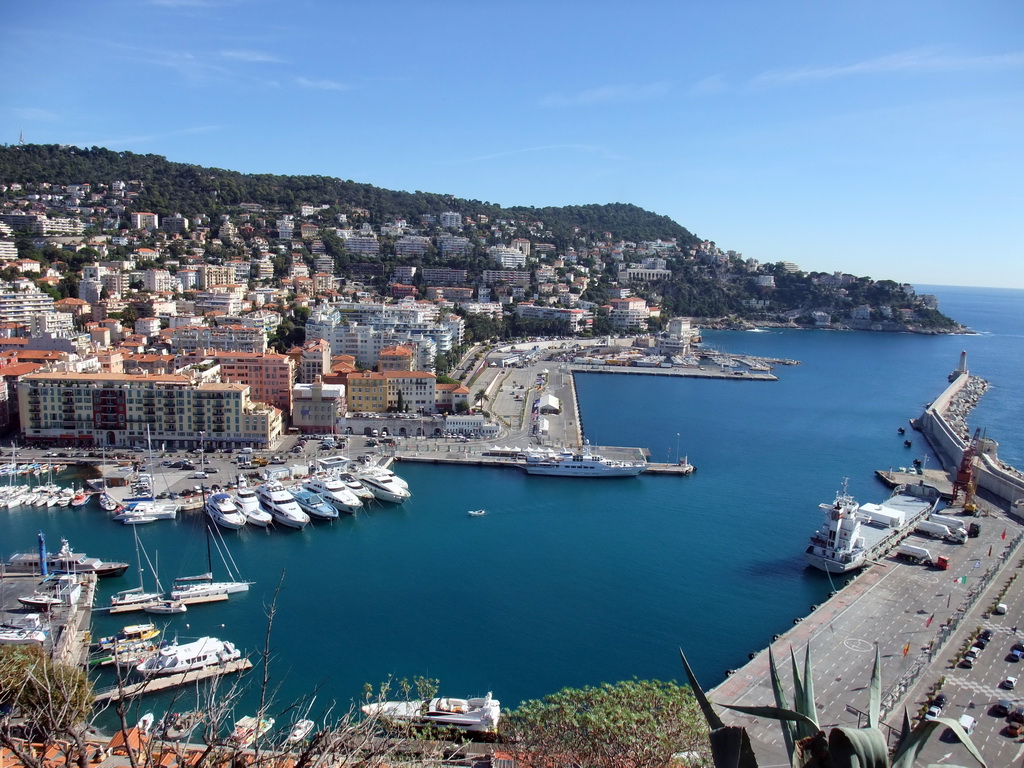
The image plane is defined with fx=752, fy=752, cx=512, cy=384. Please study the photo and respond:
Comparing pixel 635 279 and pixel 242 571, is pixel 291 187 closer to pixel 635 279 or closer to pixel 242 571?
pixel 635 279

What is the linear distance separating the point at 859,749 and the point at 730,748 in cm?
28

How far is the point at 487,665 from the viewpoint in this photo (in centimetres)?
739

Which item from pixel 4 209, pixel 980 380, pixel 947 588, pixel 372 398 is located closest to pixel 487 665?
pixel 947 588

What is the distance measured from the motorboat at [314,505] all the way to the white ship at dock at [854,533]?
692cm

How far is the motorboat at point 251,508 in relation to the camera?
438 inches

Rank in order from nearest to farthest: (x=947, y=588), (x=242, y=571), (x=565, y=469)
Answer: (x=947, y=588) → (x=242, y=571) → (x=565, y=469)

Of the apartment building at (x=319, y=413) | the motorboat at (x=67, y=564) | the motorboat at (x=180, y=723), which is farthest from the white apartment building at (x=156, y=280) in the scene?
the motorboat at (x=180, y=723)

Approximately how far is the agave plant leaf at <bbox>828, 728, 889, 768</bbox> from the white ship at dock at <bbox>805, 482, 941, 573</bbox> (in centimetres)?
906

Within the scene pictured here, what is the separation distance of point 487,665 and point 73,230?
33.4m

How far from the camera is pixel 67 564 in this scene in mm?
8852

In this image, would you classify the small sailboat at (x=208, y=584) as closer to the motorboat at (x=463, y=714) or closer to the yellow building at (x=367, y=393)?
the motorboat at (x=463, y=714)

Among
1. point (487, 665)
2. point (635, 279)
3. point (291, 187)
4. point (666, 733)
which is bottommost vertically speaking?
point (487, 665)

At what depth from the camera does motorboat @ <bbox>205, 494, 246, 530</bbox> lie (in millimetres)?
10906

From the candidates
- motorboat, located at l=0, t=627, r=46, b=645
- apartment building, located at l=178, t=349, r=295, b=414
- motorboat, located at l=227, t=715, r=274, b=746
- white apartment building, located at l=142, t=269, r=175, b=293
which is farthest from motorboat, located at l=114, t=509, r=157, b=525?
white apartment building, located at l=142, t=269, r=175, b=293
